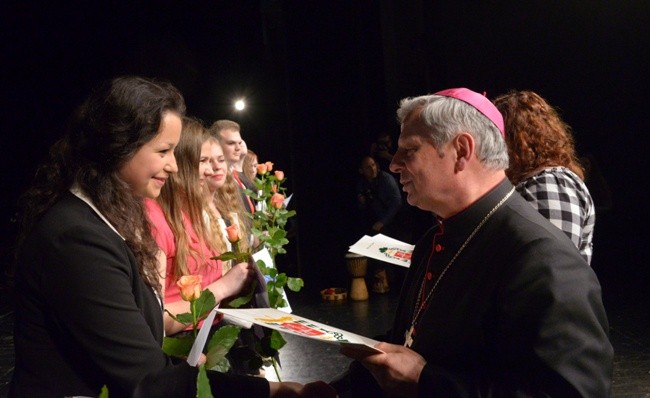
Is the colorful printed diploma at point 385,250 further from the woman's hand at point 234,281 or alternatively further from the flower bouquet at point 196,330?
the flower bouquet at point 196,330

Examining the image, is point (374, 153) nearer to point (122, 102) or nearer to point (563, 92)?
point (563, 92)

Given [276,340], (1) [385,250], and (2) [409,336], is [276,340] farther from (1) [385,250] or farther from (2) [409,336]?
(2) [409,336]

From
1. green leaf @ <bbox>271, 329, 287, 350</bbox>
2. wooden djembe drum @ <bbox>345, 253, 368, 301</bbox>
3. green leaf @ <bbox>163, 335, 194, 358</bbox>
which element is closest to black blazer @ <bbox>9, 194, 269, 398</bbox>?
green leaf @ <bbox>163, 335, 194, 358</bbox>

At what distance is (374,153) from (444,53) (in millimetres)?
2073

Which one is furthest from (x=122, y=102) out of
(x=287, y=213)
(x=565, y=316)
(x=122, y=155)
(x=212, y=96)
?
(x=212, y=96)

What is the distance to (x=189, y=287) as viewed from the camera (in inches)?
60.6

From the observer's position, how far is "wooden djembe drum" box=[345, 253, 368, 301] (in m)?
7.42

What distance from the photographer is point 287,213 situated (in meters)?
3.27

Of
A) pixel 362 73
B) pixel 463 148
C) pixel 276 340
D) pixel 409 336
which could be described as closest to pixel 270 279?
pixel 276 340

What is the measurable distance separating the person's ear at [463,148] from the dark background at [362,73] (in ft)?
19.7

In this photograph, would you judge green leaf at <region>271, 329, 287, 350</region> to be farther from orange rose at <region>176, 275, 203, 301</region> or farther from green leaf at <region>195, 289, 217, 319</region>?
orange rose at <region>176, 275, 203, 301</region>

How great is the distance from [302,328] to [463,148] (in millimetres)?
665

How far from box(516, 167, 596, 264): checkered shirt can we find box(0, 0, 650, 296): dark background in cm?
487

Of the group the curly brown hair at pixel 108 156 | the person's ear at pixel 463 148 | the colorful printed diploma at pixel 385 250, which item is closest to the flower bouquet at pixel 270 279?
the colorful printed diploma at pixel 385 250
